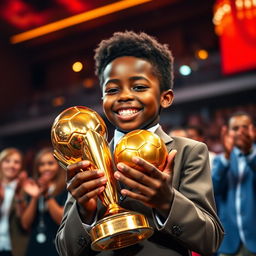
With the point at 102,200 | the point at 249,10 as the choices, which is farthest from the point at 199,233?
the point at 249,10

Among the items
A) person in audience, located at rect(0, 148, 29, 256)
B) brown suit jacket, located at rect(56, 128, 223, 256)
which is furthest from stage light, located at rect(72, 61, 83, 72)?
brown suit jacket, located at rect(56, 128, 223, 256)

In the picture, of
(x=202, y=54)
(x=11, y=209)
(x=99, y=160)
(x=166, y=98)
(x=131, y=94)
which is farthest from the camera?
(x=202, y=54)

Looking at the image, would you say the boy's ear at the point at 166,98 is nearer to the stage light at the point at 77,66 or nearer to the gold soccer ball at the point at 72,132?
the gold soccer ball at the point at 72,132

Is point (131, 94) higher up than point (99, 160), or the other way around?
point (131, 94)

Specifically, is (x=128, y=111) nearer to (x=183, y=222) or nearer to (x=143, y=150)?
(x=143, y=150)

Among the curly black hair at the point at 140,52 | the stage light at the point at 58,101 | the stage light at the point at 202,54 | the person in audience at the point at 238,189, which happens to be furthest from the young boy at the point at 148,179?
the stage light at the point at 58,101

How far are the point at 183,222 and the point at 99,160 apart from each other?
0.86 ft

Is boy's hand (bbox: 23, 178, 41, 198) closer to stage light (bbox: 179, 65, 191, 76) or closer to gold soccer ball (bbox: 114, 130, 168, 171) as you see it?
gold soccer ball (bbox: 114, 130, 168, 171)

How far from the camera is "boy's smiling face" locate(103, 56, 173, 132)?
43.4 inches

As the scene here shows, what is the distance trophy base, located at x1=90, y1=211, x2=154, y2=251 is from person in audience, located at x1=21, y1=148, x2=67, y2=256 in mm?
1617

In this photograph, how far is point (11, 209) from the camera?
9.52 ft

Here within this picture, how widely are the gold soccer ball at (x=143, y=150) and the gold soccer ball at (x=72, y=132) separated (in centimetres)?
13

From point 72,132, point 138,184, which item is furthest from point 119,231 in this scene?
point 72,132

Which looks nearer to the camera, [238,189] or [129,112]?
[129,112]
